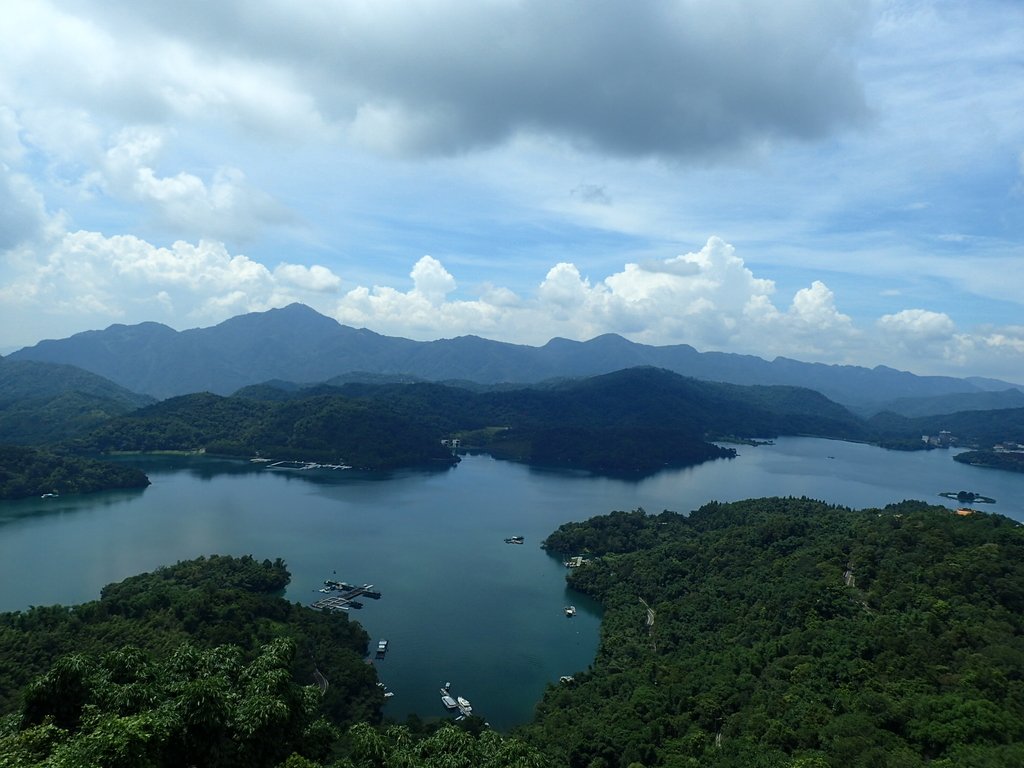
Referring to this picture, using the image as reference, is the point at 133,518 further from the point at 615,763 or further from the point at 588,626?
the point at 615,763

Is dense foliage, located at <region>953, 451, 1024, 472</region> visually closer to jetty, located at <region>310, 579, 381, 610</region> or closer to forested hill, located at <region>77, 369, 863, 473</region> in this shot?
forested hill, located at <region>77, 369, 863, 473</region>

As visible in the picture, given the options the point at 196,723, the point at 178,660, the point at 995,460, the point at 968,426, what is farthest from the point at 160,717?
the point at 968,426

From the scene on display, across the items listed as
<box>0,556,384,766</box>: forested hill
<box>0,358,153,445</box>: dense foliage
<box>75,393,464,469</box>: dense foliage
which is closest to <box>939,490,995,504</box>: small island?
<box>75,393,464,469</box>: dense foliage

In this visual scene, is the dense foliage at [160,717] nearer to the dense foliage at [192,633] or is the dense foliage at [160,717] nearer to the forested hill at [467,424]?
the dense foliage at [192,633]

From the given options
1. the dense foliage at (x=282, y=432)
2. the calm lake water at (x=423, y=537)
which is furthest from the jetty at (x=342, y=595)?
the dense foliage at (x=282, y=432)

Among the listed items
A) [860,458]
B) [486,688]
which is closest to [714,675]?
[486,688]
